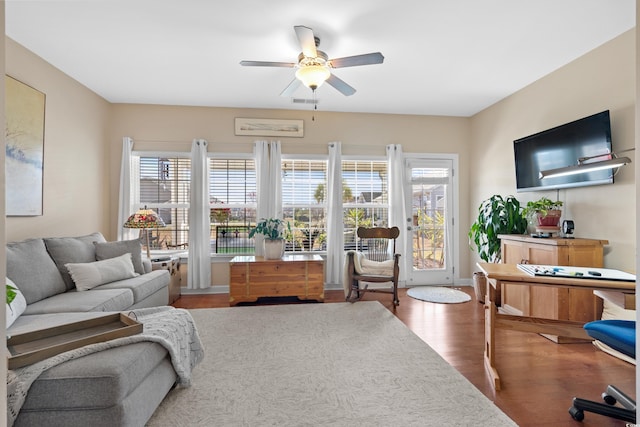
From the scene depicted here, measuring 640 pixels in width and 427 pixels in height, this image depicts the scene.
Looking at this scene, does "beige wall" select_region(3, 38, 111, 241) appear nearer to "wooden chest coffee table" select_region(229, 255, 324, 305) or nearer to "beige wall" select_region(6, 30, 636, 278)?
"beige wall" select_region(6, 30, 636, 278)

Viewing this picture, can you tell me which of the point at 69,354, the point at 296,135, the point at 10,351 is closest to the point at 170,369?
the point at 69,354

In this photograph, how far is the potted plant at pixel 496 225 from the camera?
368 centimetres

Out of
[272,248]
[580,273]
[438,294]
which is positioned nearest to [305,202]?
[272,248]

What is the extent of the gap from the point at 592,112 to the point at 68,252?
5214mm

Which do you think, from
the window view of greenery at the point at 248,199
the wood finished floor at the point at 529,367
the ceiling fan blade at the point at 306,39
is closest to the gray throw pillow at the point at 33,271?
the window view of greenery at the point at 248,199

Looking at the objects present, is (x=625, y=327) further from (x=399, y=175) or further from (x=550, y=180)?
(x=399, y=175)

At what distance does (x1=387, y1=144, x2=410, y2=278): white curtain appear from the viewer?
15.4ft

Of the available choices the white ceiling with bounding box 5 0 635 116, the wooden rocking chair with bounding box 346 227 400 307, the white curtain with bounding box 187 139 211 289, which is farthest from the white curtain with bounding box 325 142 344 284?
the white curtain with bounding box 187 139 211 289

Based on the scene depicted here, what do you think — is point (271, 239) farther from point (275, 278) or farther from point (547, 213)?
point (547, 213)

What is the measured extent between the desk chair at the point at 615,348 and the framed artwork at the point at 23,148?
14.4 ft

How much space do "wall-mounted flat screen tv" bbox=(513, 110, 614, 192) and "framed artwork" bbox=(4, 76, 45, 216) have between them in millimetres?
5177

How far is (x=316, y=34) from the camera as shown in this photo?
8.75ft

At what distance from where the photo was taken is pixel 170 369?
1.83 m

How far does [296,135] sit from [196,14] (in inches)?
90.2
